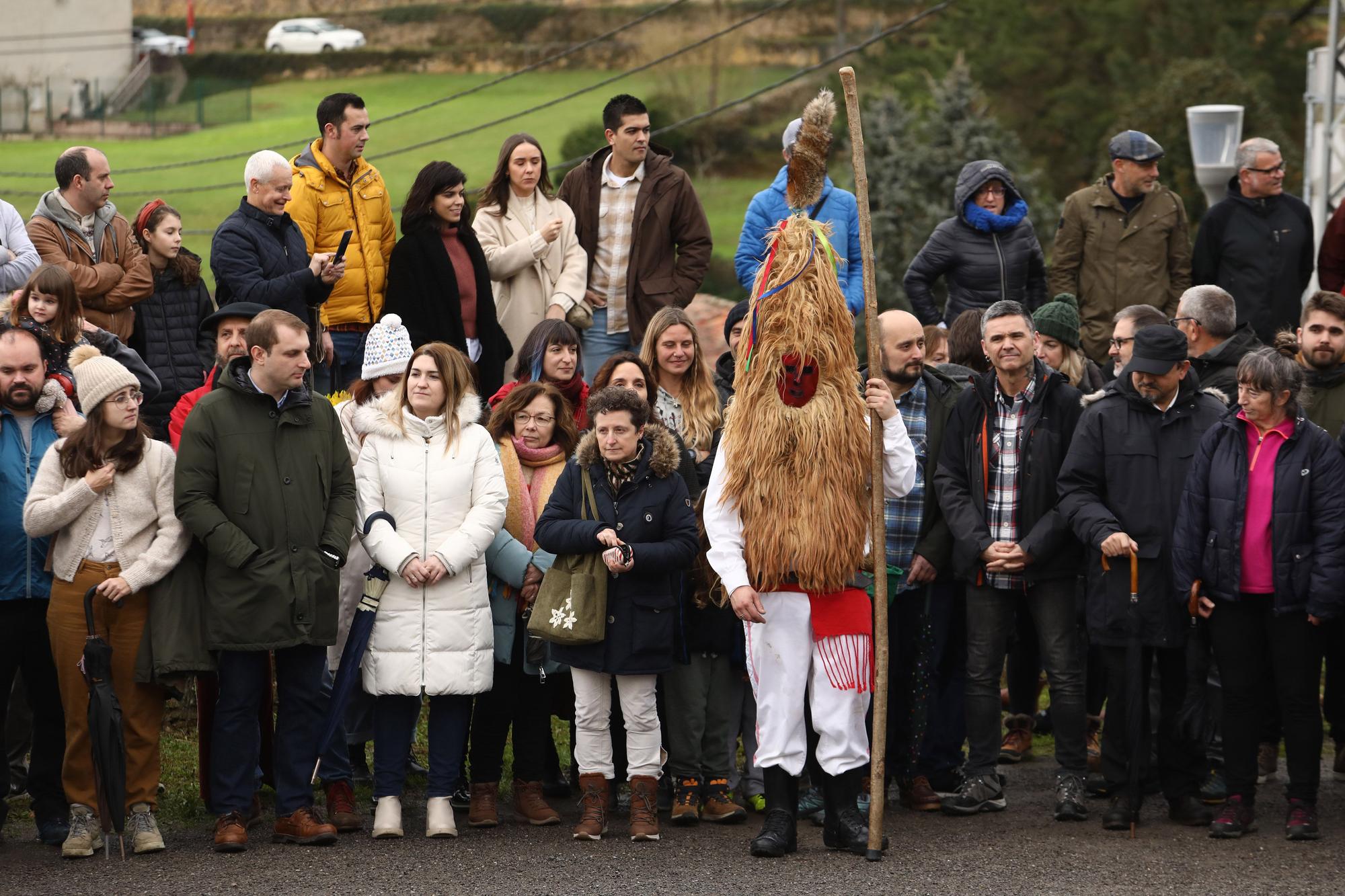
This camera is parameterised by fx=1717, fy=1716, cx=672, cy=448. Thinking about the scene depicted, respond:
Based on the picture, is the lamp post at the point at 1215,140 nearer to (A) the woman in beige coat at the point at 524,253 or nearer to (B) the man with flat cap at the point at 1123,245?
(B) the man with flat cap at the point at 1123,245

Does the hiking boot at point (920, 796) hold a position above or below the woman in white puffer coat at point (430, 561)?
below

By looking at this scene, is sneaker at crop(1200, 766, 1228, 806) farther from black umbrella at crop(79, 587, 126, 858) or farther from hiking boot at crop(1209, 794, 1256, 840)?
black umbrella at crop(79, 587, 126, 858)

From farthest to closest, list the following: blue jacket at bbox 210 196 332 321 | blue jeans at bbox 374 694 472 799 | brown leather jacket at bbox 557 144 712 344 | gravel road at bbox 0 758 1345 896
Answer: brown leather jacket at bbox 557 144 712 344
blue jacket at bbox 210 196 332 321
blue jeans at bbox 374 694 472 799
gravel road at bbox 0 758 1345 896

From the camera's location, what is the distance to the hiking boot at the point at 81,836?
689 centimetres

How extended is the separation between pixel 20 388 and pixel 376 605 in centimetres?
170

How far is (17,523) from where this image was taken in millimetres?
7039

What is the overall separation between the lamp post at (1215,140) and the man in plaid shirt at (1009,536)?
287 inches

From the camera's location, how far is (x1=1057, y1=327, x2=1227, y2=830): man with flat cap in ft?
24.0

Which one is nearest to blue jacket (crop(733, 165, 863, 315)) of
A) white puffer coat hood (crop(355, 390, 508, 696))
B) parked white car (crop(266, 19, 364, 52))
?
white puffer coat hood (crop(355, 390, 508, 696))

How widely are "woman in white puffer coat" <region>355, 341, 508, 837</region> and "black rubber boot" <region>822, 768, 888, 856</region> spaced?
1.51 metres

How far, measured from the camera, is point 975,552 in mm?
7504

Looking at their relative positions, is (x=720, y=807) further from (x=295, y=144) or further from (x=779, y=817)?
(x=295, y=144)

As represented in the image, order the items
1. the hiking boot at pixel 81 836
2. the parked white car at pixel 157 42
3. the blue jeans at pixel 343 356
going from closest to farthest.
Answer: the hiking boot at pixel 81 836 < the blue jeans at pixel 343 356 < the parked white car at pixel 157 42

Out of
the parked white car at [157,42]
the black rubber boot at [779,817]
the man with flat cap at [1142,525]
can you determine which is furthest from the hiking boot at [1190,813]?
the parked white car at [157,42]
